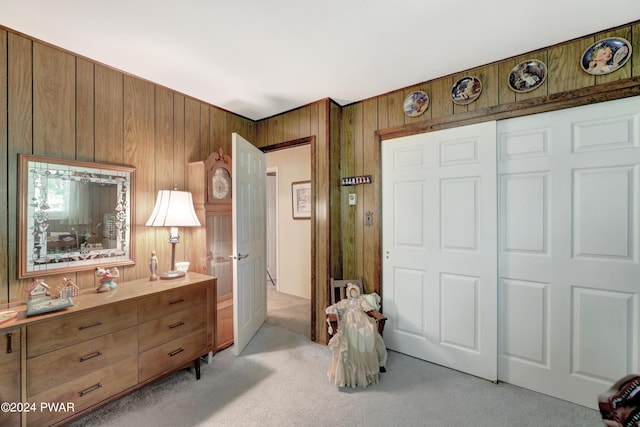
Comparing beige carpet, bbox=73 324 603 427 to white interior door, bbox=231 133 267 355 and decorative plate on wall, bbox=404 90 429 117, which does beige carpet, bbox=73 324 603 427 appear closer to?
white interior door, bbox=231 133 267 355

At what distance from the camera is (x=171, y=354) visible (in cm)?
191

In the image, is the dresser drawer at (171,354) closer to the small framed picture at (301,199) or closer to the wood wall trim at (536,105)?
the small framed picture at (301,199)

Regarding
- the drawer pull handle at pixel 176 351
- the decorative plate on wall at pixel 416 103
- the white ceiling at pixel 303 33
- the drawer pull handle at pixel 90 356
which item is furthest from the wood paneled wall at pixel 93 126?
the decorative plate on wall at pixel 416 103

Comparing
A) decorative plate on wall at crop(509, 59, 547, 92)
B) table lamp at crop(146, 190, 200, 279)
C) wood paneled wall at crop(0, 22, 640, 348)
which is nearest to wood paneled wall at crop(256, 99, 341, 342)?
wood paneled wall at crop(0, 22, 640, 348)

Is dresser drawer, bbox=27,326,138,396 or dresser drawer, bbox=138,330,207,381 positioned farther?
dresser drawer, bbox=138,330,207,381

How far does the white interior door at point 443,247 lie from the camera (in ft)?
6.81

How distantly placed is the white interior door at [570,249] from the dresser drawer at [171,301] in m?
2.37

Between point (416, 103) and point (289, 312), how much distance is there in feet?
9.36

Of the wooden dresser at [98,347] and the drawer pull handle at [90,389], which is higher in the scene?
the wooden dresser at [98,347]

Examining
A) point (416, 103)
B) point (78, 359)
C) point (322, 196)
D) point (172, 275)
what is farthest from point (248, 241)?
point (416, 103)

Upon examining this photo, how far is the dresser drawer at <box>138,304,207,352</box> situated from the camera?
1.77 m

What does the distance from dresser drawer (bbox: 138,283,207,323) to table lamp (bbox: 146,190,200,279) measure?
23cm

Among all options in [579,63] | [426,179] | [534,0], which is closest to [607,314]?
[426,179]

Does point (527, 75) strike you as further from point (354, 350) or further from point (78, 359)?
point (78, 359)
